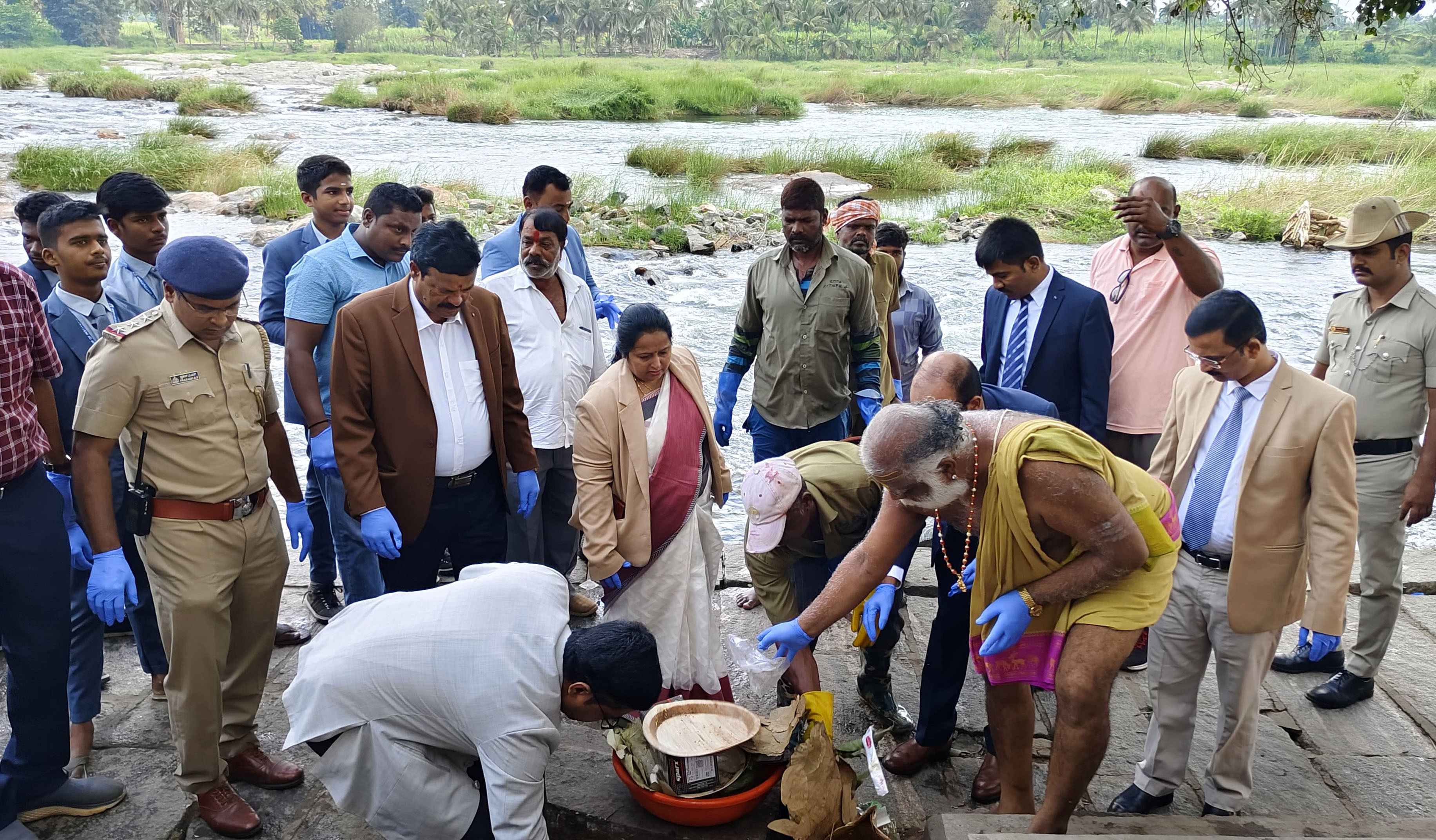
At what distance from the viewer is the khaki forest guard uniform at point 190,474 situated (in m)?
2.67

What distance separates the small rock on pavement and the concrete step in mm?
11445

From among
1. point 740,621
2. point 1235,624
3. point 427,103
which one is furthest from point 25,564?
point 427,103

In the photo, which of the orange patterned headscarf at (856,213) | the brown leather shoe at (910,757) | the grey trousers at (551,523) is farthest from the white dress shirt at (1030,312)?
the grey trousers at (551,523)

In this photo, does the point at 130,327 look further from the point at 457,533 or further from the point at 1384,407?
the point at 1384,407

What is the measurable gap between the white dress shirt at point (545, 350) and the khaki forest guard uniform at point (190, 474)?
1.17 meters

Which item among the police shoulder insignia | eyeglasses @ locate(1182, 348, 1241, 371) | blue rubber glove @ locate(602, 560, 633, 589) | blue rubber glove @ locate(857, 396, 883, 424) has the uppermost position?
eyeglasses @ locate(1182, 348, 1241, 371)

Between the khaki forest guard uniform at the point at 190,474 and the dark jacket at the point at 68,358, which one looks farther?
the dark jacket at the point at 68,358

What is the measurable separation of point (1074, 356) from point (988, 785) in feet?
5.16

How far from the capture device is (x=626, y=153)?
886 inches

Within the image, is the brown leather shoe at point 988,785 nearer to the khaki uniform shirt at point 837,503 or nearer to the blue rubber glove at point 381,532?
the khaki uniform shirt at point 837,503

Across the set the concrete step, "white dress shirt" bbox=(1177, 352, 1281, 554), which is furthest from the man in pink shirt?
the concrete step

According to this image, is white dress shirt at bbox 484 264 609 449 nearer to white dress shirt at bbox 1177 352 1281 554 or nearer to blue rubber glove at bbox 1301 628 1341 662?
white dress shirt at bbox 1177 352 1281 554

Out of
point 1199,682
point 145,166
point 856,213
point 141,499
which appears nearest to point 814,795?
point 1199,682

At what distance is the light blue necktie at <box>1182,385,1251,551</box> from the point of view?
9.43 feet
